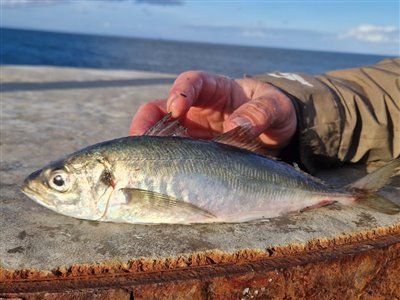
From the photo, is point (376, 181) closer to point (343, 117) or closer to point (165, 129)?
point (343, 117)

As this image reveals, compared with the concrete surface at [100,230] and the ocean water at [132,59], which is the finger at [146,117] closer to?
the concrete surface at [100,230]

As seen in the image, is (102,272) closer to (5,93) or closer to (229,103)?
(229,103)

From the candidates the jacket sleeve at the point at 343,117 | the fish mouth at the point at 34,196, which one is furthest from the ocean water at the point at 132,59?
the fish mouth at the point at 34,196

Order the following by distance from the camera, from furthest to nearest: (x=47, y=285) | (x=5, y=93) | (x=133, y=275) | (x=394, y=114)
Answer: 1. (x=5, y=93)
2. (x=394, y=114)
3. (x=133, y=275)
4. (x=47, y=285)

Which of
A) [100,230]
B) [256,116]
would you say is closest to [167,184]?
[100,230]

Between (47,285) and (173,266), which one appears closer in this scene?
(47,285)

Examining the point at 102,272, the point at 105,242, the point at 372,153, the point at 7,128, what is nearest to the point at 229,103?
the point at 372,153
